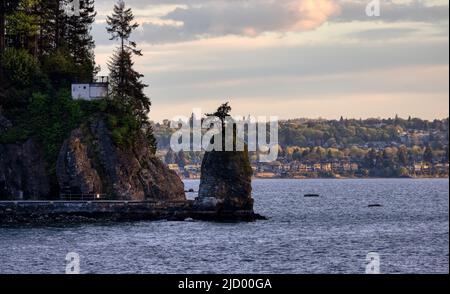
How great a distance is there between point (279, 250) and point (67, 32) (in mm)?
60601

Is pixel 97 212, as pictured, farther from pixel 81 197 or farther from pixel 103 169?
pixel 103 169

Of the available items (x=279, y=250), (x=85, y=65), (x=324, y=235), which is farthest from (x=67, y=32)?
(x=279, y=250)

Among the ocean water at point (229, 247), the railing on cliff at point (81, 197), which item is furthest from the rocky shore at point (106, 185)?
the ocean water at point (229, 247)

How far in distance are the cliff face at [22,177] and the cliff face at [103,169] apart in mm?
3542

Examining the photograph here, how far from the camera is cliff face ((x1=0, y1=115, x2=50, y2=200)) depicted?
120 meters

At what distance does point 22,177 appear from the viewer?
120688mm

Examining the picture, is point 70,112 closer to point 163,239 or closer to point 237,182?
point 237,182

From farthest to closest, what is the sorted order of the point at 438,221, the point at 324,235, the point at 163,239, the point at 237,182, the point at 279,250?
the point at 438,221, the point at 237,182, the point at 324,235, the point at 163,239, the point at 279,250

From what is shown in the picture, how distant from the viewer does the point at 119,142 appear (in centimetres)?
12106

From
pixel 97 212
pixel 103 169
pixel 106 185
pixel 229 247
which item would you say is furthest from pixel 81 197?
pixel 229 247

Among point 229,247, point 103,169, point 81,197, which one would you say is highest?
point 103,169

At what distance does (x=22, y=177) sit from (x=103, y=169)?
30.6ft

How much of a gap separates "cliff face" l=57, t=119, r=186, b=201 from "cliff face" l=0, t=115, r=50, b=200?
354 cm

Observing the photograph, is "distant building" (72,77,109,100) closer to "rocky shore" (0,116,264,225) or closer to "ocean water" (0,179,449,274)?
"rocky shore" (0,116,264,225)
